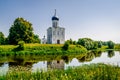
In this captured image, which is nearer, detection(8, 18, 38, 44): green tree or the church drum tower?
detection(8, 18, 38, 44): green tree

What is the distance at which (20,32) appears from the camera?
60938mm

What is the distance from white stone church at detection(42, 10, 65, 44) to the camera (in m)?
78.7

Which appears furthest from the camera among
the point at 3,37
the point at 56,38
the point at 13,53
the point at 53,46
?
the point at 56,38

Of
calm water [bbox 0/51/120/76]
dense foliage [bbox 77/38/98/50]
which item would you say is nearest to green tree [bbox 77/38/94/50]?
dense foliage [bbox 77/38/98/50]

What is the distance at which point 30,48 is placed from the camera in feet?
176

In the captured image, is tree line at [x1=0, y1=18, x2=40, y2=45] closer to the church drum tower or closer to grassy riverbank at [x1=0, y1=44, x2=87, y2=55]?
grassy riverbank at [x1=0, y1=44, x2=87, y2=55]

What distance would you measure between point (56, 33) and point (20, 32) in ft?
67.2

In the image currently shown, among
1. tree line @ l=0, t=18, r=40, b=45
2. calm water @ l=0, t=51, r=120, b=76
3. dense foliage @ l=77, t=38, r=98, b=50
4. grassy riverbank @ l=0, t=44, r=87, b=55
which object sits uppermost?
tree line @ l=0, t=18, r=40, b=45

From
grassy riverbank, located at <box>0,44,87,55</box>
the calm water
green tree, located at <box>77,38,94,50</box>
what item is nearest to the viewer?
the calm water

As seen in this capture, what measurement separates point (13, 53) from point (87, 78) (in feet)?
128

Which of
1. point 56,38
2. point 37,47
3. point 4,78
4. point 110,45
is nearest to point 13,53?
point 37,47

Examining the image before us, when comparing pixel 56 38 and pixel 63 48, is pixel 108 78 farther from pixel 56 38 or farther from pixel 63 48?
pixel 56 38

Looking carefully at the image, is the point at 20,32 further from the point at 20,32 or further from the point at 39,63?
the point at 39,63

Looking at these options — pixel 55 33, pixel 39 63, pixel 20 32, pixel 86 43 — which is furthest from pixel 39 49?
pixel 86 43
